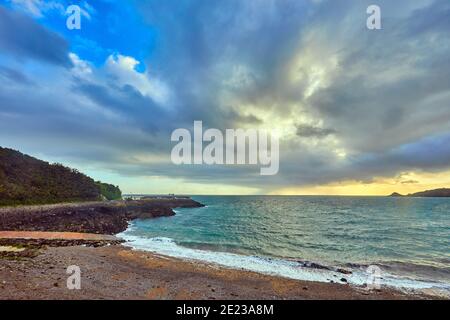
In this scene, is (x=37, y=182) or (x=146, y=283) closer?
(x=146, y=283)

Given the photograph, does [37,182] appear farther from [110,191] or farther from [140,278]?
[140,278]

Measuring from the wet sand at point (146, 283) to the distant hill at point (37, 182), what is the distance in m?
35.2

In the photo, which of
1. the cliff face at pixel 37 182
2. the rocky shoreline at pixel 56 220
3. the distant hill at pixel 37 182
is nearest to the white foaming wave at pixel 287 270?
the rocky shoreline at pixel 56 220

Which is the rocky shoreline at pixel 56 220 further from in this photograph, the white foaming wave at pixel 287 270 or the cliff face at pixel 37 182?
the white foaming wave at pixel 287 270

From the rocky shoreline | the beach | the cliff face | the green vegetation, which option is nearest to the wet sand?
the beach

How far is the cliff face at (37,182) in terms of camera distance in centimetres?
4800

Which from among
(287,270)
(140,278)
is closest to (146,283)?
(140,278)

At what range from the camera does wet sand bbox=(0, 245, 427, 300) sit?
12367 millimetres

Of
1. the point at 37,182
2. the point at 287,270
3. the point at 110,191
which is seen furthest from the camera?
the point at 110,191

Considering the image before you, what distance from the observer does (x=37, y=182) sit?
60500 mm

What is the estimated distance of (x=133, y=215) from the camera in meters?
66.7

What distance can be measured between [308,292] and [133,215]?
59.3m

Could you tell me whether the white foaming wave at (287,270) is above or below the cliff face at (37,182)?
below
